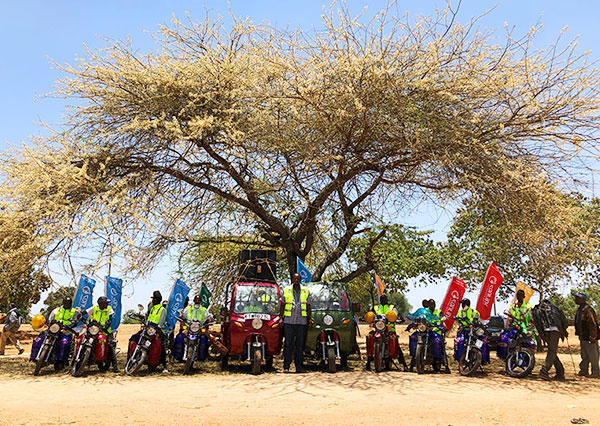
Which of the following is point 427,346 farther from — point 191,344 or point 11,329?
point 11,329

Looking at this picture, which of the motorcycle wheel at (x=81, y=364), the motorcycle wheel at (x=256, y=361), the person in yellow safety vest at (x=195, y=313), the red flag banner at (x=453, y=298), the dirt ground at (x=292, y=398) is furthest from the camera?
the red flag banner at (x=453, y=298)

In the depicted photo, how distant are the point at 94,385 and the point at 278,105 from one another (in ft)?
25.1

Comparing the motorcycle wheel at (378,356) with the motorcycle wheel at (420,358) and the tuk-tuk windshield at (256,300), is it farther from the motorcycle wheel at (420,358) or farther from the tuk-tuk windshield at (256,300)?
the tuk-tuk windshield at (256,300)

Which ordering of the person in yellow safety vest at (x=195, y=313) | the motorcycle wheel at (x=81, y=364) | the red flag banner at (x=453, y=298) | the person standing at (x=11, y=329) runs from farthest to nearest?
the person standing at (x=11, y=329) → the red flag banner at (x=453, y=298) → the person in yellow safety vest at (x=195, y=313) → the motorcycle wheel at (x=81, y=364)

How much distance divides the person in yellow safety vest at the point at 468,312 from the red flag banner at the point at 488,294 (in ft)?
1.95

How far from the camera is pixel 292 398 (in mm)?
8711

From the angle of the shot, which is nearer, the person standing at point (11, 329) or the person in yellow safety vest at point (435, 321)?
the person in yellow safety vest at point (435, 321)

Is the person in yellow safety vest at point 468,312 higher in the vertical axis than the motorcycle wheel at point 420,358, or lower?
higher

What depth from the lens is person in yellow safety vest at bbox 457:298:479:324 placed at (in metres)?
12.0

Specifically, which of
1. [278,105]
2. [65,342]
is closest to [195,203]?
[278,105]

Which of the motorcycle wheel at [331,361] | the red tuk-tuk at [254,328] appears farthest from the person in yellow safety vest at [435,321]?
the red tuk-tuk at [254,328]

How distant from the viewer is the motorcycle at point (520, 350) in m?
11.2

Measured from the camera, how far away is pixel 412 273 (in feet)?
82.3

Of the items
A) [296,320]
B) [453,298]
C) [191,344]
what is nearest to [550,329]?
[453,298]
